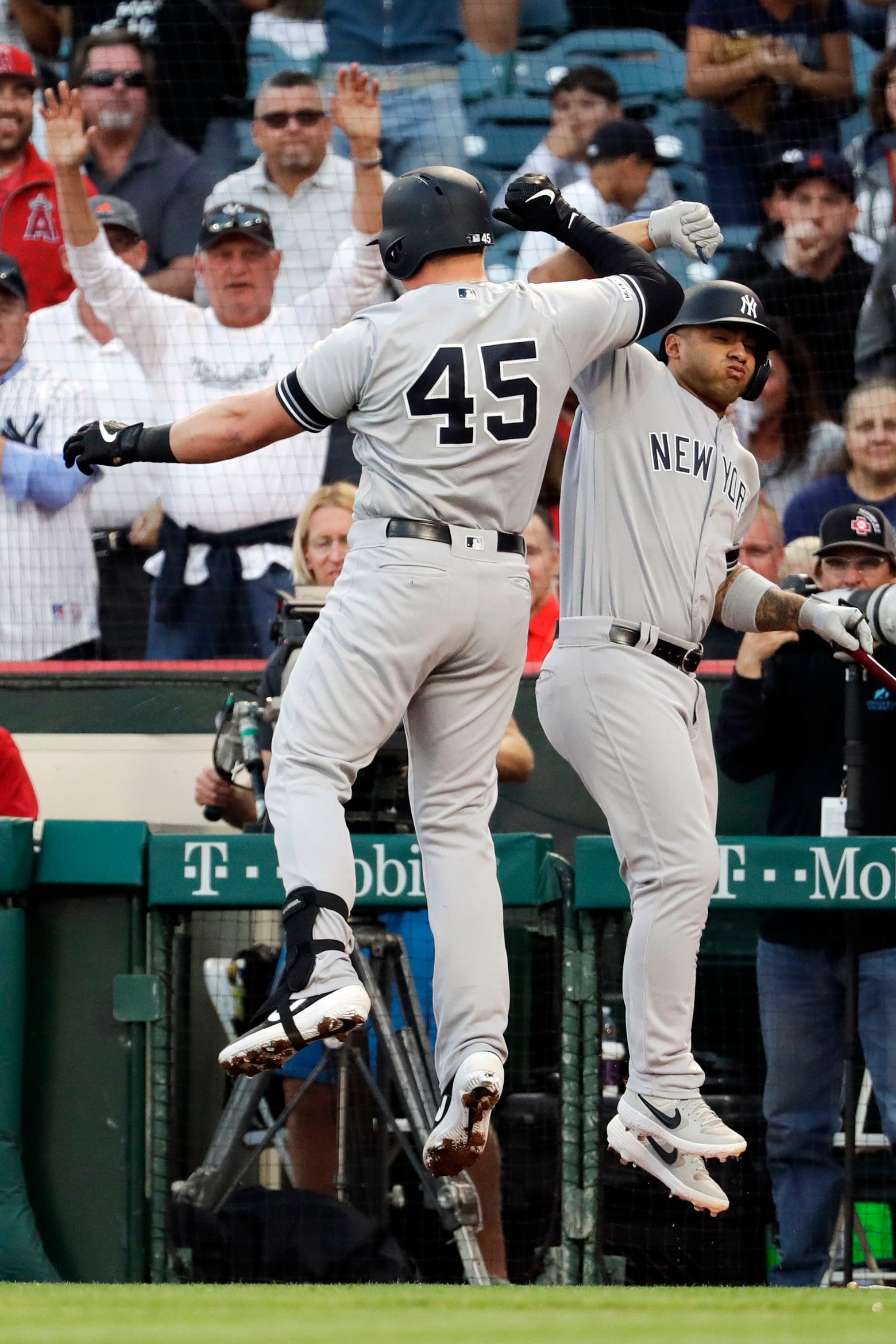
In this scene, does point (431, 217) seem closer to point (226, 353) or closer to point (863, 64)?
Answer: point (226, 353)

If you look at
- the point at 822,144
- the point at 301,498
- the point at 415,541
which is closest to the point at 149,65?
the point at 301,498

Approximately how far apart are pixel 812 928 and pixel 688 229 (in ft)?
6.90

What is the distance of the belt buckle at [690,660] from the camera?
163 inches

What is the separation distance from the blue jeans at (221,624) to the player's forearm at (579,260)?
87.6 inches

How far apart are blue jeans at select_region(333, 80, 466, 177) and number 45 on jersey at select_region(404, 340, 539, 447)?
5.03 meters

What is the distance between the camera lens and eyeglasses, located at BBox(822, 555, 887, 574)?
18.0 ft

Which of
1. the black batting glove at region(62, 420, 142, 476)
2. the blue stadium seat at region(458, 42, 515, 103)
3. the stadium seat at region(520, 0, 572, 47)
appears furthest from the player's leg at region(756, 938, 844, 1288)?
the stadium seat at region(520, 0, 572, 47)

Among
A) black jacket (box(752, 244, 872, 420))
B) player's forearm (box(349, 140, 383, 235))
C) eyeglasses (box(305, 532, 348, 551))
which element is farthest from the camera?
black jacket (box(752, 244, 872, 420))

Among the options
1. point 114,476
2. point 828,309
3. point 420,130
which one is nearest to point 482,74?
point 420,130

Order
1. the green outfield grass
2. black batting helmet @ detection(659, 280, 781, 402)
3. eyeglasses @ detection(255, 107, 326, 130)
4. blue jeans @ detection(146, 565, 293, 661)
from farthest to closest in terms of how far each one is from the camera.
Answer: eyeglasses @ detection(255, 107, 326, 130)
blue jeans @ detection(146, 565, 293, 661)
black batting helmet @ detection(659, 280, 781, 402)
the green outfield grass

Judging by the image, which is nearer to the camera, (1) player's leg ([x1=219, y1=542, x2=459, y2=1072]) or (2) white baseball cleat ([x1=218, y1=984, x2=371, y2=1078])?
(2) white baseball cleat ([x1=218, y1=984, x2=371, y2=1078])

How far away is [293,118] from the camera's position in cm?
839

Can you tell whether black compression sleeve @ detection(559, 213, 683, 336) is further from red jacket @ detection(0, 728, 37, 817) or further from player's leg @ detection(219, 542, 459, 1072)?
red jacket @ detection(0, 728, 37, 817)

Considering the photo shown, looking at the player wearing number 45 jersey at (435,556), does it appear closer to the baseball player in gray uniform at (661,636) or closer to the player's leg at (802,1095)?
the baseball player in gray uniform at (661,636)
